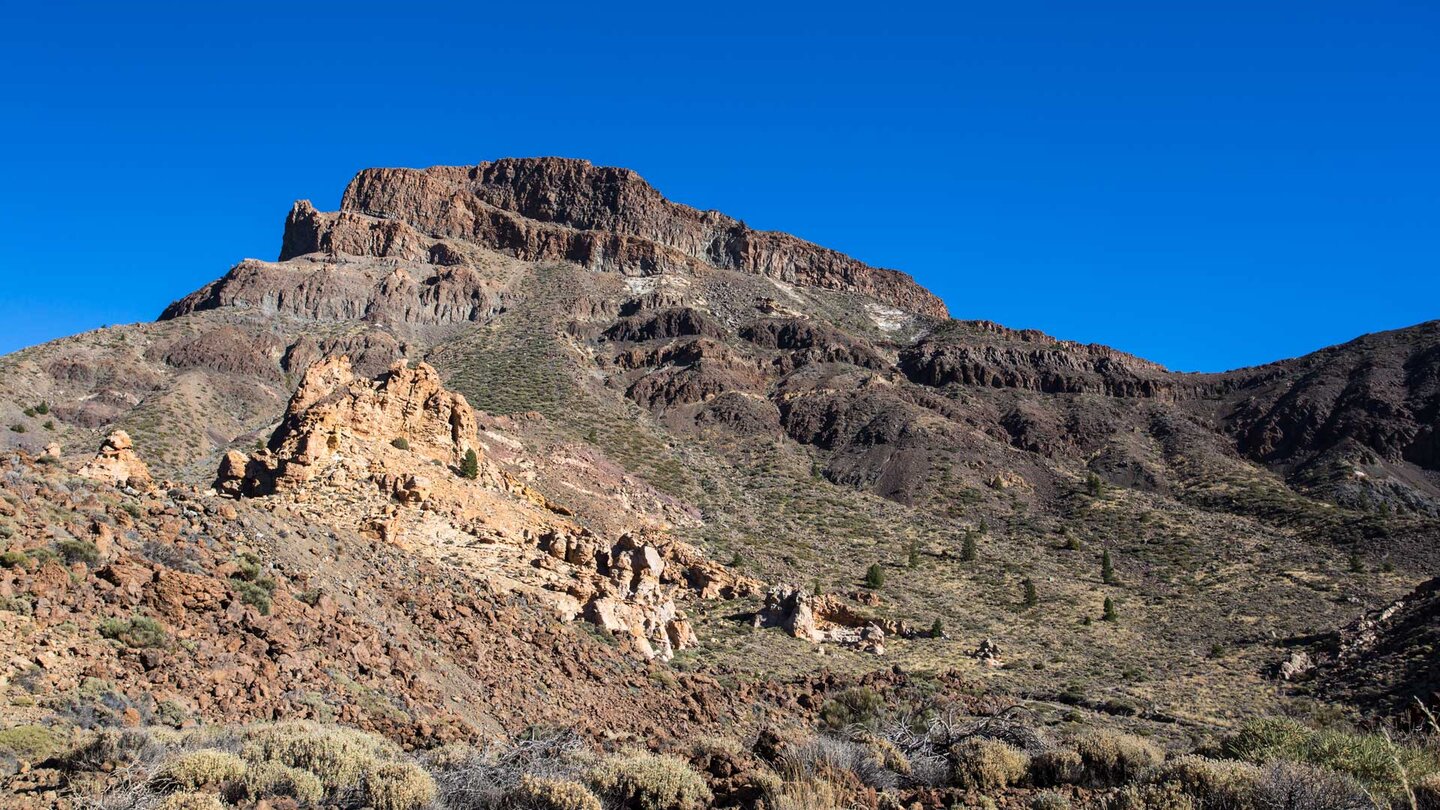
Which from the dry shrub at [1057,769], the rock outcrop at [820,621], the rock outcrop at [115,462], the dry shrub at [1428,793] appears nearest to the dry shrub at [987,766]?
the dry shrub at [1057,769]

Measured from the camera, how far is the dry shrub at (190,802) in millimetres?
6785

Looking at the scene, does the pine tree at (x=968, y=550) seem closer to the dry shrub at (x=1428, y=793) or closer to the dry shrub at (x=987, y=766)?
the dry shrub at (x=987, y=766)

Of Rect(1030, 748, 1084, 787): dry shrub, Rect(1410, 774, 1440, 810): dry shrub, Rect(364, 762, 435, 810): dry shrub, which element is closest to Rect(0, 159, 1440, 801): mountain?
Rect(364, 762, 435, 810): dry shrub

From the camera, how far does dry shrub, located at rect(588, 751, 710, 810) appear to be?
8664 millimetres

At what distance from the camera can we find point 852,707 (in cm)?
2027

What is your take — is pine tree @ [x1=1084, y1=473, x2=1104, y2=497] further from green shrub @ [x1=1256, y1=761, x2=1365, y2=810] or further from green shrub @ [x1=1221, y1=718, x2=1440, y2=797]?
green shrub @ [x1=1256, y1=761, x2=1365, y2=810]

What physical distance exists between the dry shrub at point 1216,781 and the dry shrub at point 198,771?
8.62 metres

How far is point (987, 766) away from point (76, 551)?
11.6 metres

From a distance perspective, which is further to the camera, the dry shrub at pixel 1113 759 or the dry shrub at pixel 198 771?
the dry shrub at pixel 1113 759

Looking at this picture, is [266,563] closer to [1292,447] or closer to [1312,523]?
[1312,523]

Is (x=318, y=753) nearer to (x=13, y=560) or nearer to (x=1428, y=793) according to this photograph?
(x=13, y=560)

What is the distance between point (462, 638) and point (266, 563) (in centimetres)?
348

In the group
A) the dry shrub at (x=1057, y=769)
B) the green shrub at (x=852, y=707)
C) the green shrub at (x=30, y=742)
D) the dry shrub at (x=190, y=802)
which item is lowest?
the green shrub at (x=852, y=707)

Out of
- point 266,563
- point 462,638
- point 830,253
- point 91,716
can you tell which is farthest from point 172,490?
point 830,253
